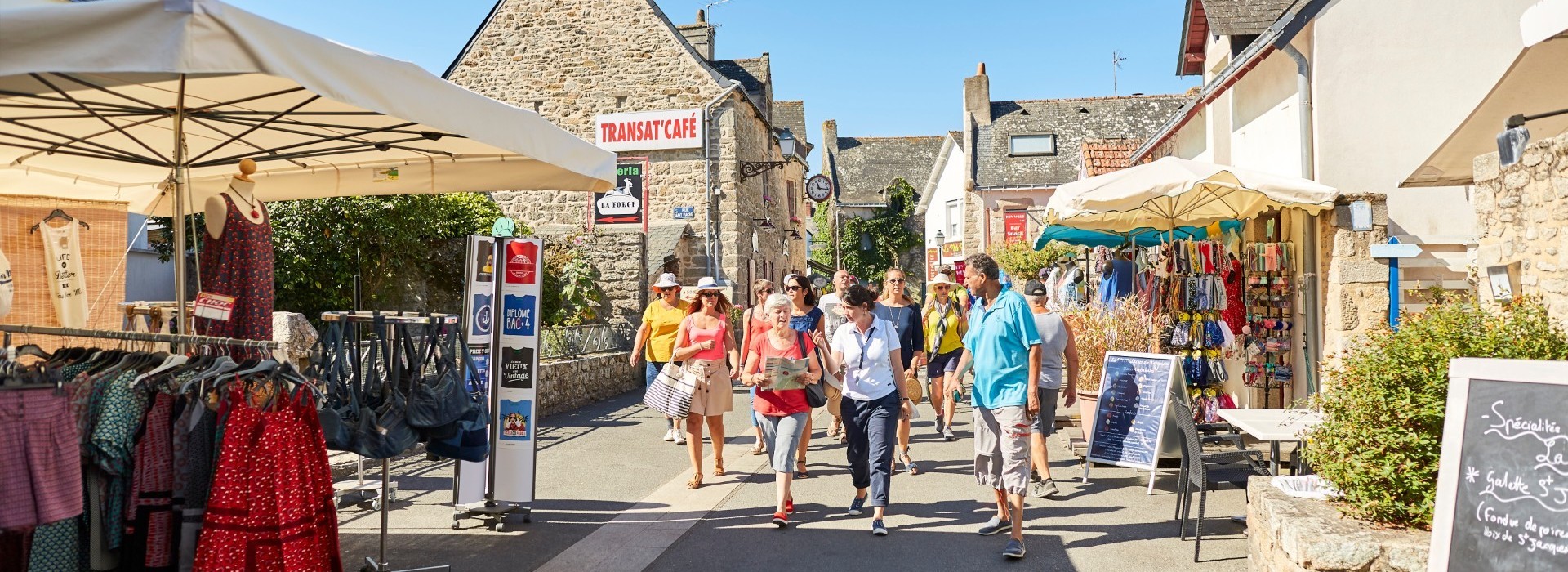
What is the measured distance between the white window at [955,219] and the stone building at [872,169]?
23.1ft

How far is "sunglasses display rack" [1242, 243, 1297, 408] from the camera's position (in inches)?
413

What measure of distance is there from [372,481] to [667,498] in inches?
84.7

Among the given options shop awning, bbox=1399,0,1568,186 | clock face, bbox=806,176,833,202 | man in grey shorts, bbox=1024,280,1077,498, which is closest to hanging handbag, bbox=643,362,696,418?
man in grey shorts, bbox=1024,280,1077,498

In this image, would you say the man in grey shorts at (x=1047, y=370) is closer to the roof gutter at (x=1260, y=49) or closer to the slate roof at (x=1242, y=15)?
the roof gutter at (x=1260, y=49)

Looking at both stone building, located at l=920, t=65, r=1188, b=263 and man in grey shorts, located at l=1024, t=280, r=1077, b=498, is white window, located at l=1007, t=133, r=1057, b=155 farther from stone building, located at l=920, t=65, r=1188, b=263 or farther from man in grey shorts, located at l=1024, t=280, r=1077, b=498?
man in grey shorts, located at l=1024, t=280, r=1077, b=498

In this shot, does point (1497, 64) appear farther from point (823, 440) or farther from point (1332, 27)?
point (823, 440)

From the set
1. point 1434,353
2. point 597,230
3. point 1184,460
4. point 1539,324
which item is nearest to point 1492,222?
point 1184,460

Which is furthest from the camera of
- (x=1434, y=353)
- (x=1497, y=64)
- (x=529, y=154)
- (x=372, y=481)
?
(x=1497, y=64)

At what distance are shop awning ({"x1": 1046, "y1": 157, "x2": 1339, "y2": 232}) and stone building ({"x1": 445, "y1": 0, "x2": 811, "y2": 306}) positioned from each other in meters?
12.6

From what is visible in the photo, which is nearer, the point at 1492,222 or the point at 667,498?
the point at 1492,222

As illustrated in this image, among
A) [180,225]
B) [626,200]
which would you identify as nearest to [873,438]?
[180,225]

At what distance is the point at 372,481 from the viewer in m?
7.45

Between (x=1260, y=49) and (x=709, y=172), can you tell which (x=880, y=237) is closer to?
(x=709, y=172)

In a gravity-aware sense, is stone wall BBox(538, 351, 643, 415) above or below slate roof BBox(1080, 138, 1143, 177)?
below
